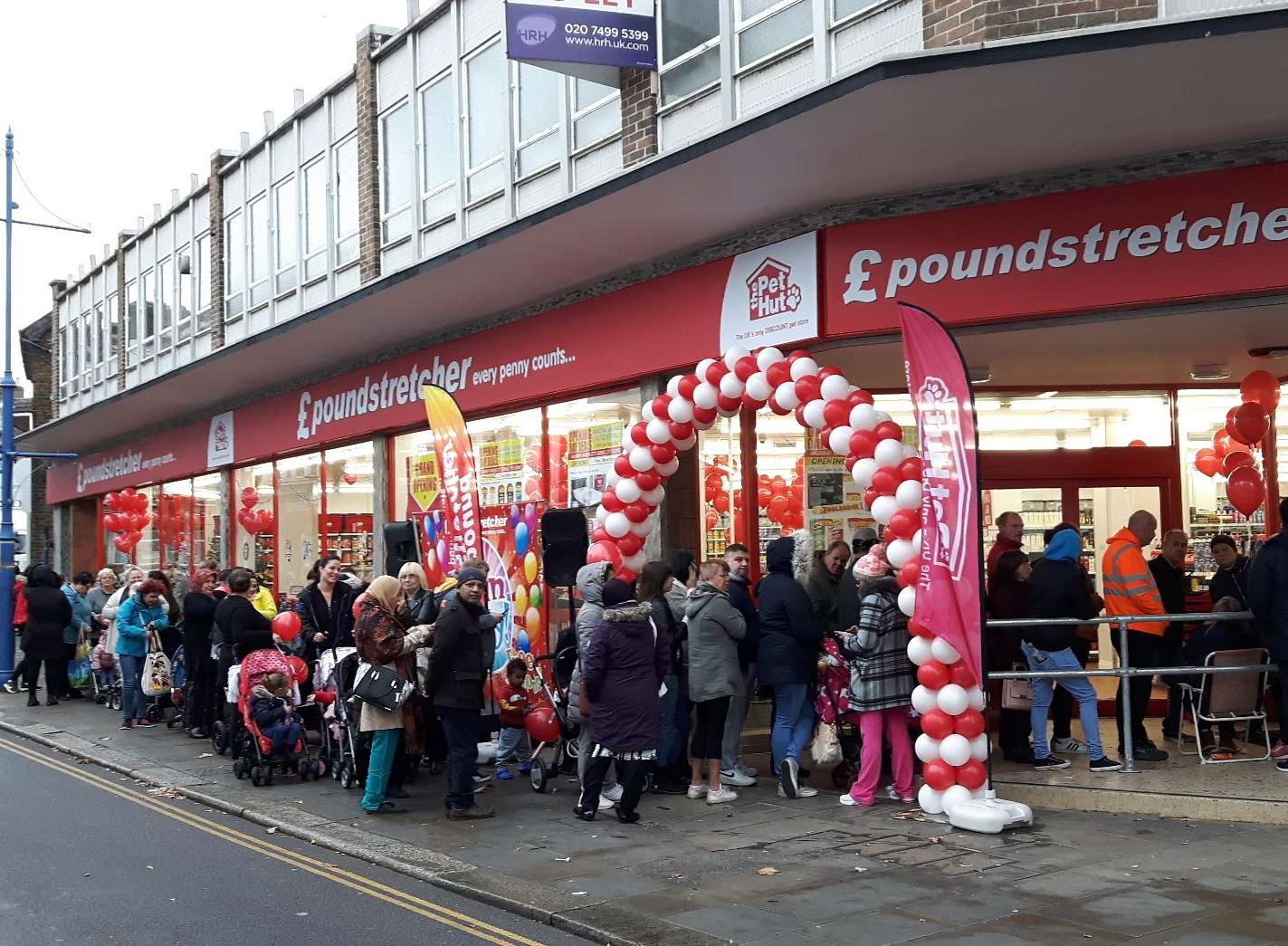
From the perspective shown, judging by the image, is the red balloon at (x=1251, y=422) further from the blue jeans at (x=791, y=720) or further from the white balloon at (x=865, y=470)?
the blue jeans at (x=791, y=720)

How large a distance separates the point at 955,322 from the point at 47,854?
7821 mm

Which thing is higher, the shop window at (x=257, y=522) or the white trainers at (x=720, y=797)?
the shop window at (x=257, y=522)

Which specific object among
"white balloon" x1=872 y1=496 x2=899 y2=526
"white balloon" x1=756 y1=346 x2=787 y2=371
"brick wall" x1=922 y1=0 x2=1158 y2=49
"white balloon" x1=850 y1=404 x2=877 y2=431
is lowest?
"white balloon" x1=872 y1=496 x2=899 y2=526

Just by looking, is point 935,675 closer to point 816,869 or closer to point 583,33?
point 816,869

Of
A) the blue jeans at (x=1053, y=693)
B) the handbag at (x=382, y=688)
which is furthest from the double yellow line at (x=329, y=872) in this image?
the blue jeans at (x=1053, y=693)

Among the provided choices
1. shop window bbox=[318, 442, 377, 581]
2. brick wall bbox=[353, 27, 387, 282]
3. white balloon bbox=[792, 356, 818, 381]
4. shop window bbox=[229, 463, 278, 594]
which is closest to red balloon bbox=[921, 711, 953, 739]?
white balloon bbox=[792, 356, 818, 381]

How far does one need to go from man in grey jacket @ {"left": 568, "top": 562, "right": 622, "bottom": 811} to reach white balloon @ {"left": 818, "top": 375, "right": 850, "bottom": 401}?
2127mm

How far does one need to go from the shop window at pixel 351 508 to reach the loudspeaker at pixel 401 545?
5771mm

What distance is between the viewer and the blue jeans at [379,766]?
1012cm

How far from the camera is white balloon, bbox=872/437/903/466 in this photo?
941 centimetres

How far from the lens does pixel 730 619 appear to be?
10.2m

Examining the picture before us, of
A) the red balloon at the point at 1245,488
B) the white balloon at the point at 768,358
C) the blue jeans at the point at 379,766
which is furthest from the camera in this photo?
the red balloon at the point at 1245,488

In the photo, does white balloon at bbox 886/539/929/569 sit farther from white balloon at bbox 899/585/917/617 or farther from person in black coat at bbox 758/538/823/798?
person in black coat at bbox 758/538/823/798

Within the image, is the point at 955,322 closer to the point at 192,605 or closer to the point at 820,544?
the point at 820,544
